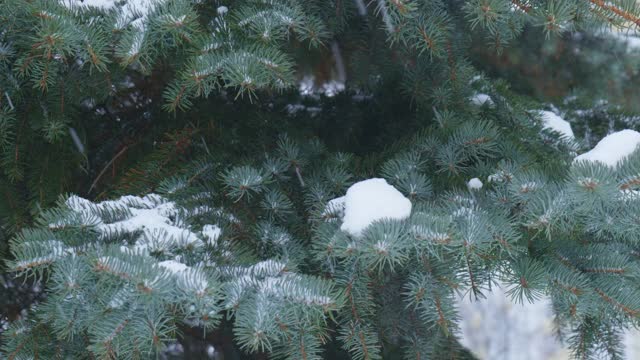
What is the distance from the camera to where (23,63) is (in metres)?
1.19

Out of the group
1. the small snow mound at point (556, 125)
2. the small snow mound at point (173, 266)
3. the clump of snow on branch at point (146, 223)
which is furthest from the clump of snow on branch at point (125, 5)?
the small snow mound at point (556, 125)

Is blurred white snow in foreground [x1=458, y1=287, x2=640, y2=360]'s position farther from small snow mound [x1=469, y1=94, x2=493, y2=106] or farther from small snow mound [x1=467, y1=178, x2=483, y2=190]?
small snow mound [x1=467, y1=178, x2=483, y2=190]

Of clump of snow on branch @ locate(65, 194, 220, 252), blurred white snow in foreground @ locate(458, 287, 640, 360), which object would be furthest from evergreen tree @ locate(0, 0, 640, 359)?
blurred white snow in foreground @ locate(458, 287, 640, 360)

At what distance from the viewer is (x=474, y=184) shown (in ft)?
4.18

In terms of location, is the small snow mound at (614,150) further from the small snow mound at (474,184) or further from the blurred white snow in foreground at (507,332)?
the blurred white snow in foreground at (507,332)

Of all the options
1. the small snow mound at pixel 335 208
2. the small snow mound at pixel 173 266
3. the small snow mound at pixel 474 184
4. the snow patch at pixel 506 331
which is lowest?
the snow patch at pixel 506 331

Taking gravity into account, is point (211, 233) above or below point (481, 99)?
below

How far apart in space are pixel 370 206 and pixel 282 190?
0.31m

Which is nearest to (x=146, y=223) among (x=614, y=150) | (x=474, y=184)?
(x=474, y=184)

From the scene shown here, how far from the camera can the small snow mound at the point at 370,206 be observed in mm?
1046

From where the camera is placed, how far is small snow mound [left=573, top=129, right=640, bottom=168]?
1035 mm

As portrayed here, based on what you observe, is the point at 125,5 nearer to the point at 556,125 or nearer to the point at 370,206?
the point at 370,206

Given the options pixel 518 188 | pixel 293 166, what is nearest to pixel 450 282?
pixel 518 188

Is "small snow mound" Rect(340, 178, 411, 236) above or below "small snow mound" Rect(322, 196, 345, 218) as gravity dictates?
above
